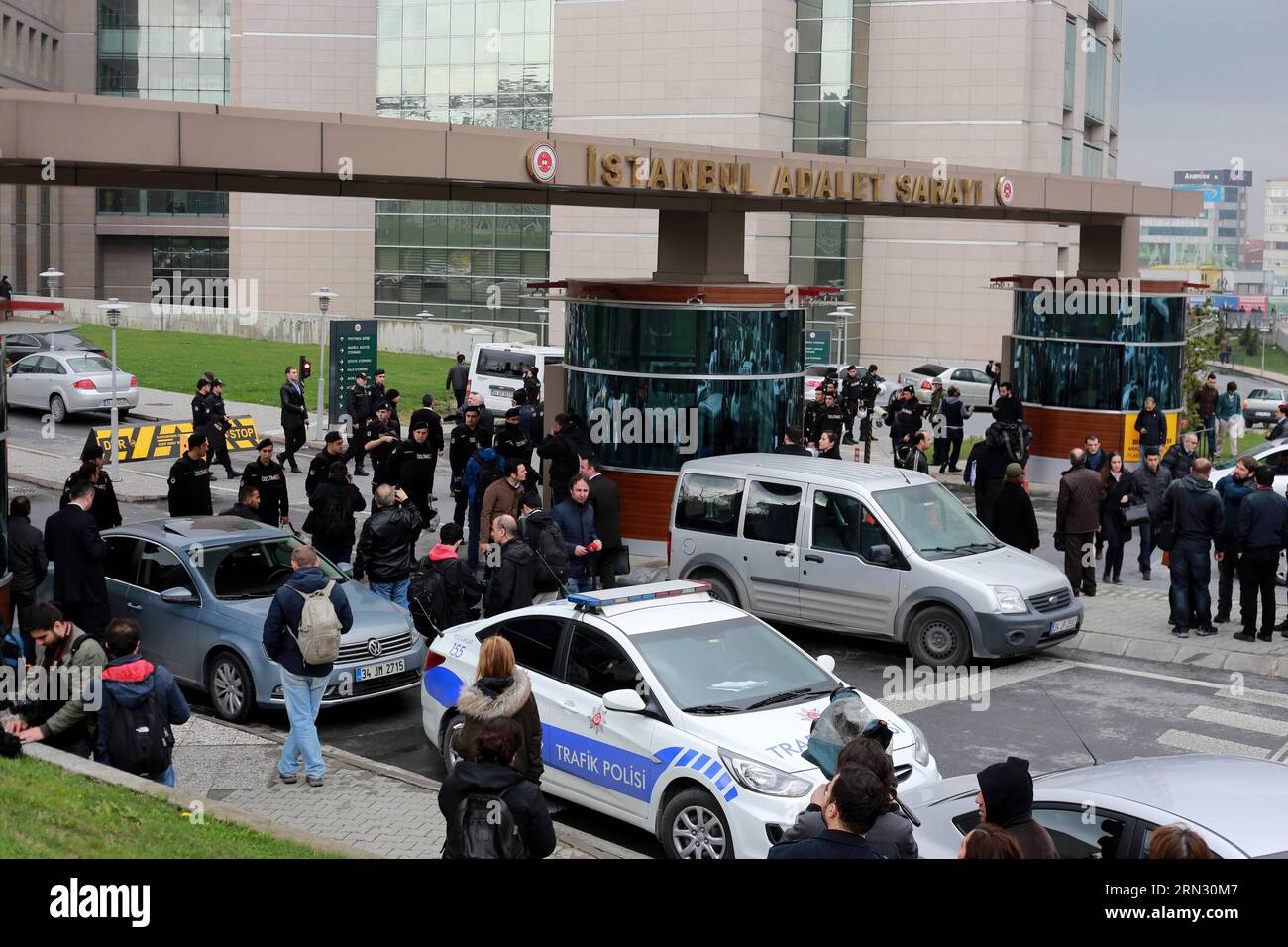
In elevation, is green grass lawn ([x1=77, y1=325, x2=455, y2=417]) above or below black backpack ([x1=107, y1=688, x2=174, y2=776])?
above

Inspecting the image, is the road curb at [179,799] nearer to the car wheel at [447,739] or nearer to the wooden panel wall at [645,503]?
the car wheel at [447,739]

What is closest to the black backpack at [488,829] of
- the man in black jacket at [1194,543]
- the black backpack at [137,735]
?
the black backpack at [137,735]

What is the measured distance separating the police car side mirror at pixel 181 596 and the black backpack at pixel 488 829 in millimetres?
7015

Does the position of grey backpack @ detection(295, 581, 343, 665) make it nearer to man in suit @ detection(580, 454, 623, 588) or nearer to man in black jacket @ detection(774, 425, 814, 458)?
man in suit @ detection(580, 454, 623, 588)

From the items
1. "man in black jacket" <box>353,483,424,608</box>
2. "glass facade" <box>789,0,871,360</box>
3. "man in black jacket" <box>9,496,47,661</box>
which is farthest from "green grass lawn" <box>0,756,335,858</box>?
"glass facade" <box>789,0,871,360</box>

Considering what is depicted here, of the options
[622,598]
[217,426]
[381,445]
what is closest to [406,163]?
[381,445]

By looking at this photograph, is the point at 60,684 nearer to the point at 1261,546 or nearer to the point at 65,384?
the point at 1261,546

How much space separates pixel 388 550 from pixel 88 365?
19618 millimetres

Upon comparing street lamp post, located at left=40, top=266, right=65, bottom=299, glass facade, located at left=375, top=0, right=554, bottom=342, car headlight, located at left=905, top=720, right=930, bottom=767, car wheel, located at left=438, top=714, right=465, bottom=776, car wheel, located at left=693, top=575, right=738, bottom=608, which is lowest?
car wheel, located at left=438, top=714, right=465, bottom=776

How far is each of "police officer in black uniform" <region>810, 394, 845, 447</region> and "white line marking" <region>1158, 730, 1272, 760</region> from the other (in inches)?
543

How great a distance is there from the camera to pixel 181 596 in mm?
12398

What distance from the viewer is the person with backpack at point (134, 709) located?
8594mm

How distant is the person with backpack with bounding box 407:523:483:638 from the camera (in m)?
12.1
